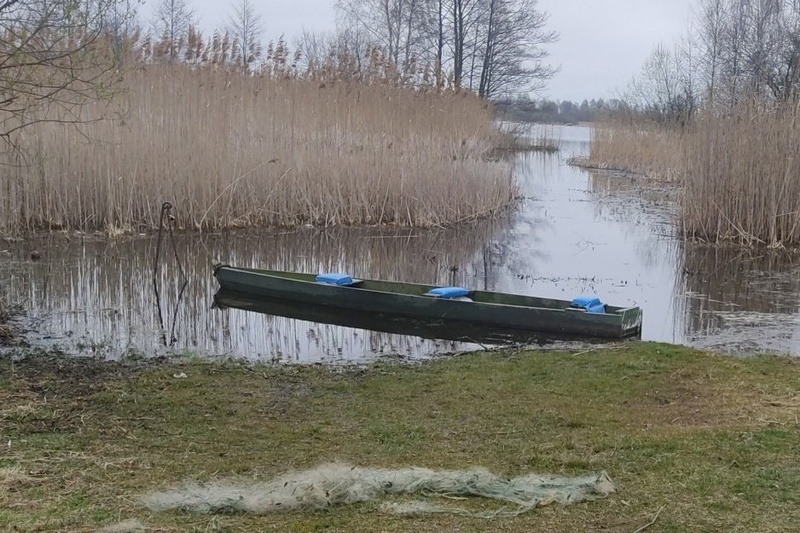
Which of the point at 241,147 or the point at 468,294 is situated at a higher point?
the point at 241,147

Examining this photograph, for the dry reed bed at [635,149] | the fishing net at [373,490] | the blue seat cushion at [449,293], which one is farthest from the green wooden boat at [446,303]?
the dry reed bed at [635,149]

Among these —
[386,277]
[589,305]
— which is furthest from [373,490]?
[386,277]

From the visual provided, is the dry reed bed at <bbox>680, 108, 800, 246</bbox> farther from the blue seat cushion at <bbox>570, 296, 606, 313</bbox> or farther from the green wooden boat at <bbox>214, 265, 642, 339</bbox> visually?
the blue seat cushion at <bbox>570, 296, 606, 313</bbox>

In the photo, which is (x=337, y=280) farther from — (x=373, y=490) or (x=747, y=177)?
(x=747, y=177)

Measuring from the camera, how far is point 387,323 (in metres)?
6.57

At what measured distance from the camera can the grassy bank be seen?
2672 millimetres

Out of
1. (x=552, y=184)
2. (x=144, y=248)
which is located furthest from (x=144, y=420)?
(x=552, y=184)

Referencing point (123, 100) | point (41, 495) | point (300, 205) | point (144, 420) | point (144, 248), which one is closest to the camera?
point (41, 495)

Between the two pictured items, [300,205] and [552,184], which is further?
[552,184]

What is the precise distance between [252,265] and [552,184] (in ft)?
39.1

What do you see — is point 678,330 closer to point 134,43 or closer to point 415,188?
point 415,188

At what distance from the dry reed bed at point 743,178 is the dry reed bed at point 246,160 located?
337 cm

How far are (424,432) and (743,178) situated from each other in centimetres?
848

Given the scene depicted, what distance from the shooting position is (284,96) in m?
11.4
